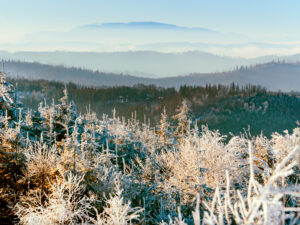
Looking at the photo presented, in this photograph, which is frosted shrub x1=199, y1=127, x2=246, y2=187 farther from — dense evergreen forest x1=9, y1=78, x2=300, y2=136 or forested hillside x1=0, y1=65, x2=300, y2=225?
dense evergreen forest x1=9, y1=78, x2=300, y2=136

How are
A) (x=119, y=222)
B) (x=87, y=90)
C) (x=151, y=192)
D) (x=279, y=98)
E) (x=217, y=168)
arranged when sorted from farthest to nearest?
(x=87, y=90) → (x=279, y=98) → (x=217, y=168) → (x=151, y=192) → (x=119, y=222)

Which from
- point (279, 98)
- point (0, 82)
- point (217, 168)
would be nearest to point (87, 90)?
point (279, 98)

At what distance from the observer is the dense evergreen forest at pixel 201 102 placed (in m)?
162

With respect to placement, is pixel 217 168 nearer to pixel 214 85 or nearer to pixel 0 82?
pixel 0 82

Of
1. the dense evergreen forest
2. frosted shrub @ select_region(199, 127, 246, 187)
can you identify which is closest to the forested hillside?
frosted shrub @ select_region(199, 127, 246, 187)

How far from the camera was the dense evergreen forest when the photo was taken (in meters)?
162

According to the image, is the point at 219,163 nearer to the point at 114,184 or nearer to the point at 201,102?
the point at 114,184

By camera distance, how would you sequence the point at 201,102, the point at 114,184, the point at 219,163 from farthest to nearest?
the point at 201,102, the point at 219,163, the point at 114,184

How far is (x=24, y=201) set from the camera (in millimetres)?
8820

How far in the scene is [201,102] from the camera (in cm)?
17938

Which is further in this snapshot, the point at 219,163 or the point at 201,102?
the point at 201,102

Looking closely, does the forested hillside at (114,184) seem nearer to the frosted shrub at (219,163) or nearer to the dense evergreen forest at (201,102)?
the frosted shrub at (219,163)

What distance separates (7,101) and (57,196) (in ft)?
46.7

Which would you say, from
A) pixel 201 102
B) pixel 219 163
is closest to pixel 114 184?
pixel 219 163
